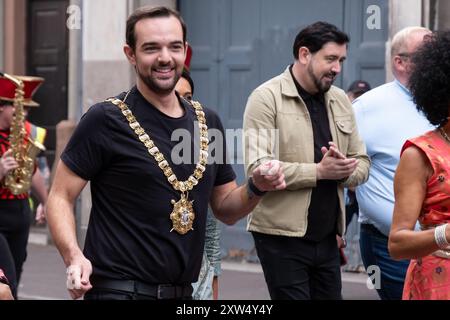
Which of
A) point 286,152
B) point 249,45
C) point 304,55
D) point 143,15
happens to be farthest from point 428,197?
point 249,45

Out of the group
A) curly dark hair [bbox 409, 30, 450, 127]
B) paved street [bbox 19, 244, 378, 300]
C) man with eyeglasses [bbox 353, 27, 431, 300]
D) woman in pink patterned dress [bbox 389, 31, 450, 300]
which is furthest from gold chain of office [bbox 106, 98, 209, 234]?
paved street [bbox 19, 244, 378, 300]

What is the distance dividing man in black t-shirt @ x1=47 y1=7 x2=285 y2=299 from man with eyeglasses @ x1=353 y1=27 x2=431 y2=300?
184 cm

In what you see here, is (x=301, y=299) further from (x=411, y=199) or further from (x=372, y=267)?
(x=411, y=199)

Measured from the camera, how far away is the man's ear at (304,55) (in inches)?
245

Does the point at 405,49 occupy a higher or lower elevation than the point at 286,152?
higher

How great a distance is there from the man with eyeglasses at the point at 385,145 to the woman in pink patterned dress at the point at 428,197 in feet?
5.29

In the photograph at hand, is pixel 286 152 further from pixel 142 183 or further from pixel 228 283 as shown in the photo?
pixel 228 283

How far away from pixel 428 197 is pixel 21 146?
4.94 metres

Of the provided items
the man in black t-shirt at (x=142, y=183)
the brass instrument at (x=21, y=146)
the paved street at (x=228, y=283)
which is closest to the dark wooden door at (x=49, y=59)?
the paved street at (x=228, y=283)

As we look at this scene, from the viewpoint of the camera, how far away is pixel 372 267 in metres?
6.25

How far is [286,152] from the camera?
19.9 ft

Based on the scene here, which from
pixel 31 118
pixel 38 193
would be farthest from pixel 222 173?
pixel 31 118

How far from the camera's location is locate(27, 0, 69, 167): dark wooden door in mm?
14289

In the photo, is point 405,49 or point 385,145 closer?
point 385,145
